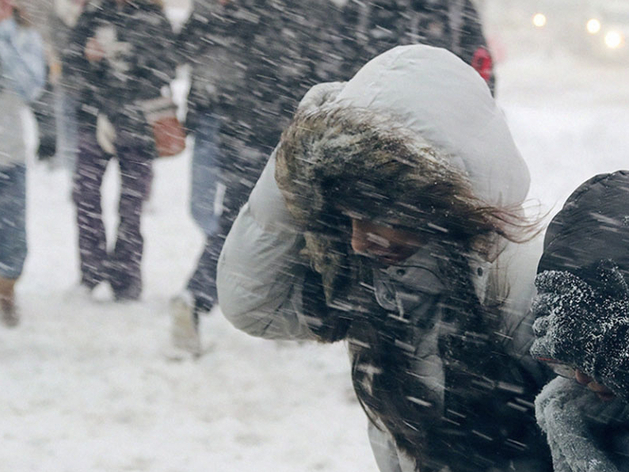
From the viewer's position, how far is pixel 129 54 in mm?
4199

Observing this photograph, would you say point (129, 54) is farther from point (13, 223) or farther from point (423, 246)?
point (423, 246)

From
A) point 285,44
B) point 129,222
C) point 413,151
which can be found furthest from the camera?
point 129,222

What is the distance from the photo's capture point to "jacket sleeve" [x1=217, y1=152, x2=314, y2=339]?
1.69 m

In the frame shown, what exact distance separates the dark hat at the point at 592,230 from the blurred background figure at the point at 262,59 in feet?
7.07

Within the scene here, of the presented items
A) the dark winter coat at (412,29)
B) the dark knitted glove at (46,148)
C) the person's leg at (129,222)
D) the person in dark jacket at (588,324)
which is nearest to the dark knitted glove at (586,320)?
the person in dark jacket at (588,324)

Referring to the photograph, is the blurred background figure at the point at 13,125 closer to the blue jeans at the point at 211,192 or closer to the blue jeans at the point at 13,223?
the blue jeans at the point at 13,223

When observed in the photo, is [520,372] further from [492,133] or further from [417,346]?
[492,133]

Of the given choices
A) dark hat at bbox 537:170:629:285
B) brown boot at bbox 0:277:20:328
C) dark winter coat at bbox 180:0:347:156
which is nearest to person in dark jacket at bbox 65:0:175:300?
dark winter coat at bbox 180:0:347:156

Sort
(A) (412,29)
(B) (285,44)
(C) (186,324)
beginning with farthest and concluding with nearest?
(C) (186,324) → (B) (285,44) → (A) (412,29)

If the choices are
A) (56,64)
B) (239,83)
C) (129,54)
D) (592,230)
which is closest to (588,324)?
(592,230)

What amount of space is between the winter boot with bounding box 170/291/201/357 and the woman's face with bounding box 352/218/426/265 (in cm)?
255

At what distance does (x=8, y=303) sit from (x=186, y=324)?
109 cm

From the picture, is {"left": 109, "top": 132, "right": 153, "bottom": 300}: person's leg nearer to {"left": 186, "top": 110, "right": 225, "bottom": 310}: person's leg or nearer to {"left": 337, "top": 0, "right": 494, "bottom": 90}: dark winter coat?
{"left": 186, "top": 110, "right": 225, "bottom": 310}: person's leg

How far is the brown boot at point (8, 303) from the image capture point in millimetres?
4234
